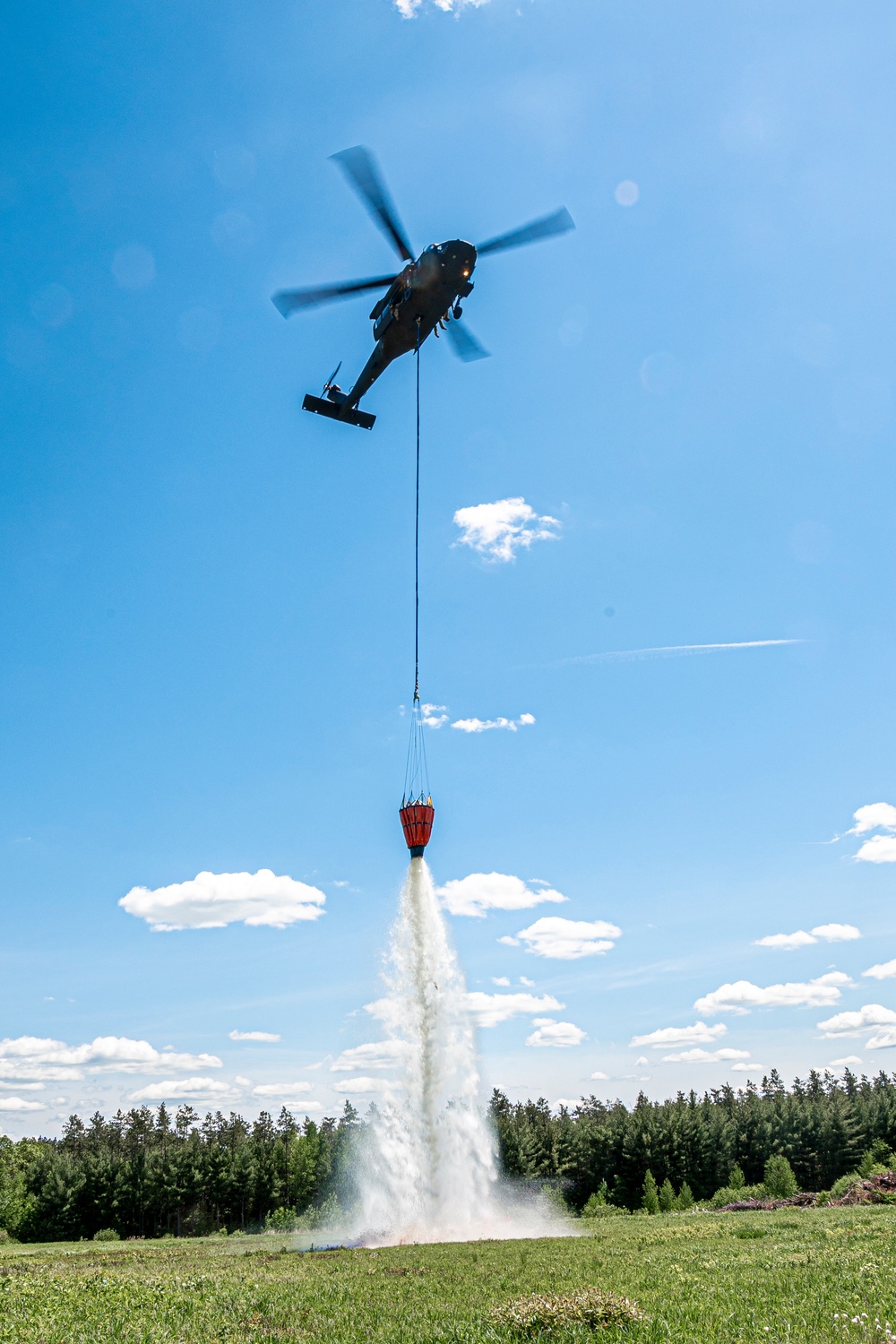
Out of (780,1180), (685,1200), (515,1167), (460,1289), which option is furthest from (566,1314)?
(515,1167)

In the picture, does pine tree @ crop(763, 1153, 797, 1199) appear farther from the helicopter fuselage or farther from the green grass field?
the helicopter fuselage

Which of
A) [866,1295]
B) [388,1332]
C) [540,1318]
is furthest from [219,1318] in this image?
[866,1295]

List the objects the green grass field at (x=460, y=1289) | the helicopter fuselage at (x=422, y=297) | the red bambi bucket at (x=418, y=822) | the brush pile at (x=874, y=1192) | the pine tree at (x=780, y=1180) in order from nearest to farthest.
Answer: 1. the green grass field at (x=460, y=1289)
2. the helicopter fuselage at (x=422, y=297)
3. the red bambi bucket at (x=418, y=822)
4. the brush pile at (x=874, y=1192)
5. the pine tree at (x=780, y=1180)

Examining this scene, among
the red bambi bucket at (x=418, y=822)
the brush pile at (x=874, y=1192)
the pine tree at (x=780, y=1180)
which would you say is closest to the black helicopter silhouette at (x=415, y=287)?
the red bambi bucket at (x=418, y=822)

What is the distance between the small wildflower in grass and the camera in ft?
51.2

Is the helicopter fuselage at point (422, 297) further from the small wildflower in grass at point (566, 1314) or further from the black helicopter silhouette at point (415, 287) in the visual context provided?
the small wildflower in grass at point (566, 1314)

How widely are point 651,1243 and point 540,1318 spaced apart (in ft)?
67.7

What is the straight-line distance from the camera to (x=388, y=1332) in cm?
1641

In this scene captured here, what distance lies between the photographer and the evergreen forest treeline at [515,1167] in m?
78.2

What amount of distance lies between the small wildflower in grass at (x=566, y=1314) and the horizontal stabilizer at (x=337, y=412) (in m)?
27.9

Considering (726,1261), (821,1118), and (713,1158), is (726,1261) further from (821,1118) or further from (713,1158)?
(821,1118)

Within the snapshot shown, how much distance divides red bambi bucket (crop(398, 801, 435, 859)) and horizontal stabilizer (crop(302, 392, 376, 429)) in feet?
54.4

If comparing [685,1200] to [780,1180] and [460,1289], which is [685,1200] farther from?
[460,1289]

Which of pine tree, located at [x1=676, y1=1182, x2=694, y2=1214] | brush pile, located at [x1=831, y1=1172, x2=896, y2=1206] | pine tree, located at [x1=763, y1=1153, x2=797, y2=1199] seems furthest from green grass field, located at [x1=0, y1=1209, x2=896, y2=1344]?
pine tree, located at [x1=676, y1=1182, x2=694, y2=1214]
